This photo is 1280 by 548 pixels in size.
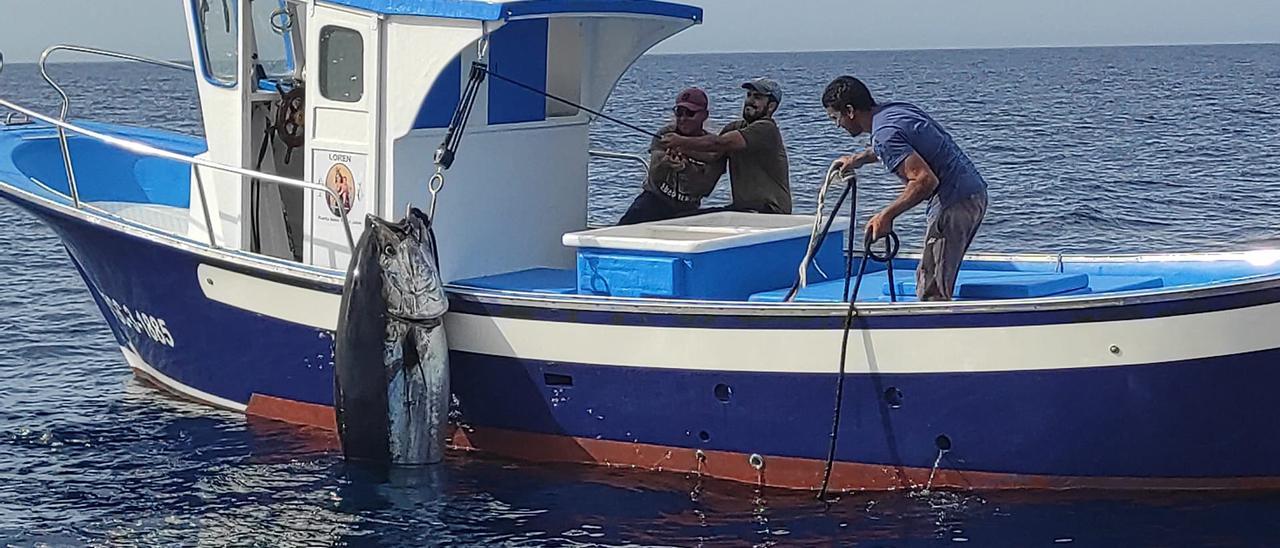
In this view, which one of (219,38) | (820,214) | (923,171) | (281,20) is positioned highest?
(281,20)

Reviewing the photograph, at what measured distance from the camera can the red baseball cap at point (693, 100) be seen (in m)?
10.6

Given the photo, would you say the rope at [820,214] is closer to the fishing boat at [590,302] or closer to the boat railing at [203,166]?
the fishing boat at [590,302]

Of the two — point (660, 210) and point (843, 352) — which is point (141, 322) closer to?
point (660, 210)

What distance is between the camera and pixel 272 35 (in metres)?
10.7

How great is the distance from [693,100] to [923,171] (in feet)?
7.66

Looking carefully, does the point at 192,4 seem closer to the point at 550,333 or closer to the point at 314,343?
the point at 314,343

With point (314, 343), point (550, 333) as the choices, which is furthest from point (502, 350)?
point (314, 343)

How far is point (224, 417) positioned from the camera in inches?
437

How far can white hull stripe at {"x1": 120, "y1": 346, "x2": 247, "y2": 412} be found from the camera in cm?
1098

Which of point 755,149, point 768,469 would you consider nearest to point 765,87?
point 755,149

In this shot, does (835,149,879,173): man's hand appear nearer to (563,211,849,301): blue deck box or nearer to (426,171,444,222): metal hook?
(563,211,849,301): blue deck box

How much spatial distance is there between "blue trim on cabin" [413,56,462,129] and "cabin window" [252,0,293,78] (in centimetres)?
135

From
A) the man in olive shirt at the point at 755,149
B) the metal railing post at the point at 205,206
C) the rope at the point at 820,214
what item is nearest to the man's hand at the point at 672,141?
the man in olive shirt at the point at 755,149

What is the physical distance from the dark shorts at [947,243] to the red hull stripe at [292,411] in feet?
11.8
